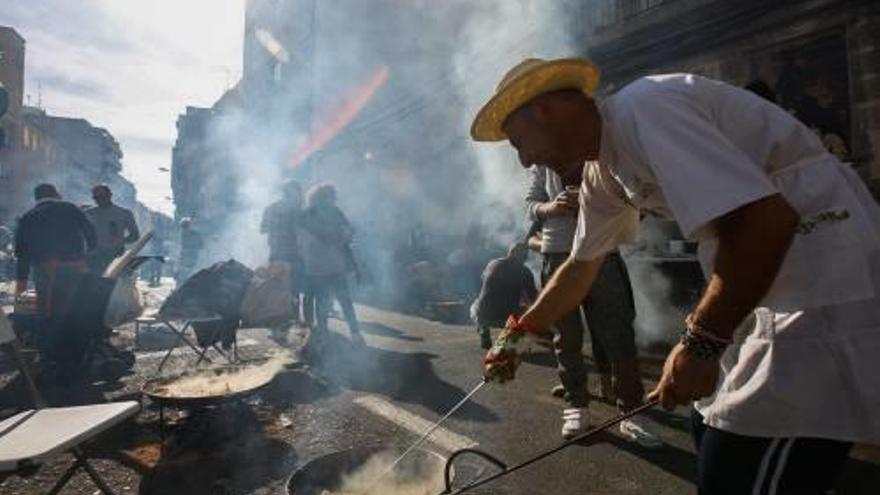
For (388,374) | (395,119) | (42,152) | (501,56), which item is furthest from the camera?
(42,152)

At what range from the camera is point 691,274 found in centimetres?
778

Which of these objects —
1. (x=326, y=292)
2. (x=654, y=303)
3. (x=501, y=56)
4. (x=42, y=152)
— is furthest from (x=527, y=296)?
(x=42, y=152)

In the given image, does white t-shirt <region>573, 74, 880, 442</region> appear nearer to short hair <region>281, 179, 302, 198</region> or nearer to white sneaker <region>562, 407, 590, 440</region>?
white sneaker <region>562, 407, 590, 440</region>

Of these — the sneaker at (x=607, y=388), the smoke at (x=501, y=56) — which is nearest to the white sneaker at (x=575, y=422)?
the sneaker at (x=607, y=388)

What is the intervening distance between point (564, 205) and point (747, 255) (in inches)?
110

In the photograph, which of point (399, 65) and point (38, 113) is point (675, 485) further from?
point (38, 113)

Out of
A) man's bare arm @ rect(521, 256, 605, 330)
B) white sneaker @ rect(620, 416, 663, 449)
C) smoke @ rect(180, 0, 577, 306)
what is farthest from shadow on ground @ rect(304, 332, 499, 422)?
smoke @ rect(180, 0, 577, 306)

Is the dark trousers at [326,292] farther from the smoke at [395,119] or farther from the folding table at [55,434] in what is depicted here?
the smoke at [395,119]

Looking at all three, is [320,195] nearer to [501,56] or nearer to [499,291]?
[499,291]

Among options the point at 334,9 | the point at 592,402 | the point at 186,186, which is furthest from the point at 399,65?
the point at 186,186

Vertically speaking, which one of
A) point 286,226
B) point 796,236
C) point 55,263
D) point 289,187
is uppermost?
point 289,187

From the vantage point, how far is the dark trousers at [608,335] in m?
4.39

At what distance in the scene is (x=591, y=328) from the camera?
475cm

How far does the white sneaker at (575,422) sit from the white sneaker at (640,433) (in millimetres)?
291
